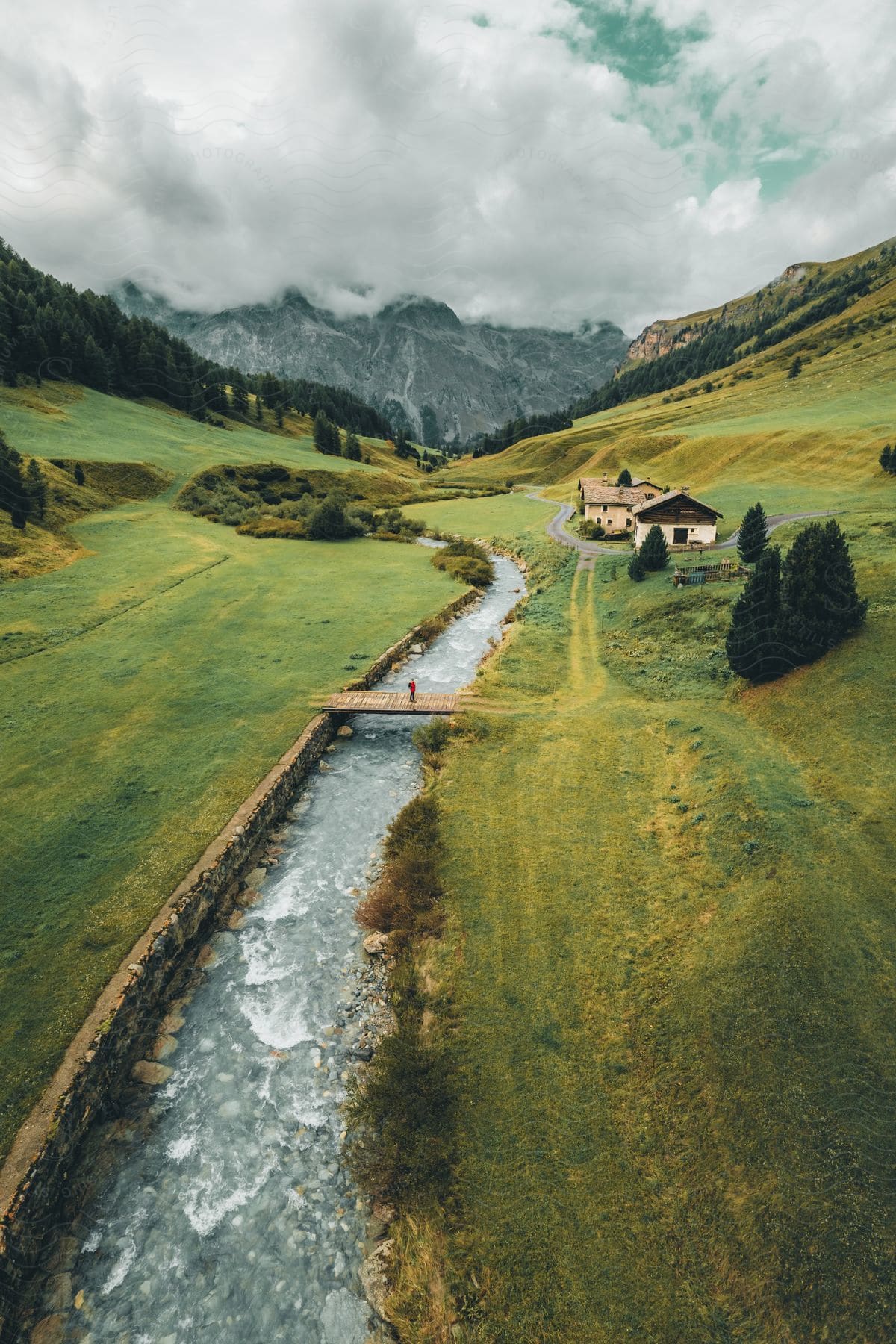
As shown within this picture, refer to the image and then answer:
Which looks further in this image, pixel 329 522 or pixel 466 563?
pixel 329 522

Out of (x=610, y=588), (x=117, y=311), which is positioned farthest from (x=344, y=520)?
(x=117, y=311)

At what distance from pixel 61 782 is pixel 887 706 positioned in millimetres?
33505

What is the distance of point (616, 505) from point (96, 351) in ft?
338

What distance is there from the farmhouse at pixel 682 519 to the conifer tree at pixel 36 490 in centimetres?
5812

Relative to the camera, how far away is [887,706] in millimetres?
21984

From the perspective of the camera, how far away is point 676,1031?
13.9 meters

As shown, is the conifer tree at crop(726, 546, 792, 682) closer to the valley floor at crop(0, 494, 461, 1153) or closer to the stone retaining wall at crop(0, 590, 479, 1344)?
the valley floor at crop(0, 494, 461, 1153)

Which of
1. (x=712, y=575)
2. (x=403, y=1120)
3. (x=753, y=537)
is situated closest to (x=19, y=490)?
(x=403, y=1120)

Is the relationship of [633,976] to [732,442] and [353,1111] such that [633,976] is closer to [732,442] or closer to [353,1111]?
[353,1111]

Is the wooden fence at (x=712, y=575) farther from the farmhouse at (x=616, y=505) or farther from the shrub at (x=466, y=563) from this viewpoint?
the farmhouse at (x=616, y=505)

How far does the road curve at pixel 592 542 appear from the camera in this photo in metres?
51.8

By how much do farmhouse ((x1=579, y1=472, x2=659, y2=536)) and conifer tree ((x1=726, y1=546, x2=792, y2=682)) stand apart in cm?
4409

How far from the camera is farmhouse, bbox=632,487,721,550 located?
55.7 meters

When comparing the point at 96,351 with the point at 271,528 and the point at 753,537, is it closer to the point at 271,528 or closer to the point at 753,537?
the point at 271,528
